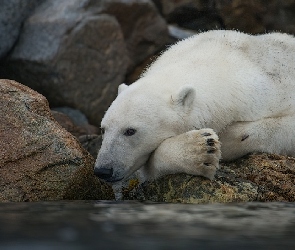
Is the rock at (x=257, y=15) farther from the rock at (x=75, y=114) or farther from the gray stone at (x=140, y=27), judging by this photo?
the rock at (x=75, y=114)

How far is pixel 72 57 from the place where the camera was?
419 inches

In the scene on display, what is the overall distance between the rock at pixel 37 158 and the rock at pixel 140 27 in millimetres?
5891

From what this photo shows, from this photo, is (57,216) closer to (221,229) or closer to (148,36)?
(221,229)

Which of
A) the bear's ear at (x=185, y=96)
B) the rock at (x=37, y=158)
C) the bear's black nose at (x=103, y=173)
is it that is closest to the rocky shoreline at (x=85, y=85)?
the rock at (x=37, y=158)

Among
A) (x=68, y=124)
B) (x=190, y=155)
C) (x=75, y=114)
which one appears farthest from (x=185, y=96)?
(x=75, y=114)

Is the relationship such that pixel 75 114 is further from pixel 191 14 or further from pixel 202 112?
pixel 202 112

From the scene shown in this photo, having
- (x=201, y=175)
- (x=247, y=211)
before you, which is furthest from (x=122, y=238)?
(x=201, y=175)

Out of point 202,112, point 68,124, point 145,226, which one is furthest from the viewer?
point 68,124

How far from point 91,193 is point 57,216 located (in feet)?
4.65

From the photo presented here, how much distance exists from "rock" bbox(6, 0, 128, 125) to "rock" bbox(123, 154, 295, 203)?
4.80m

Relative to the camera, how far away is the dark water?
347 cm

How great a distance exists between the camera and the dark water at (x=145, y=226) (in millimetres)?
3475

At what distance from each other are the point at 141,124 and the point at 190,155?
0.61m

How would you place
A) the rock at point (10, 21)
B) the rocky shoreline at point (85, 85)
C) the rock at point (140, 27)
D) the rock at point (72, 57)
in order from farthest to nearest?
the rock at point (140, 27)
the rock at point (10, 21)
the rock at point (72, 57)
the rocky shoreline at point (85, 85)
